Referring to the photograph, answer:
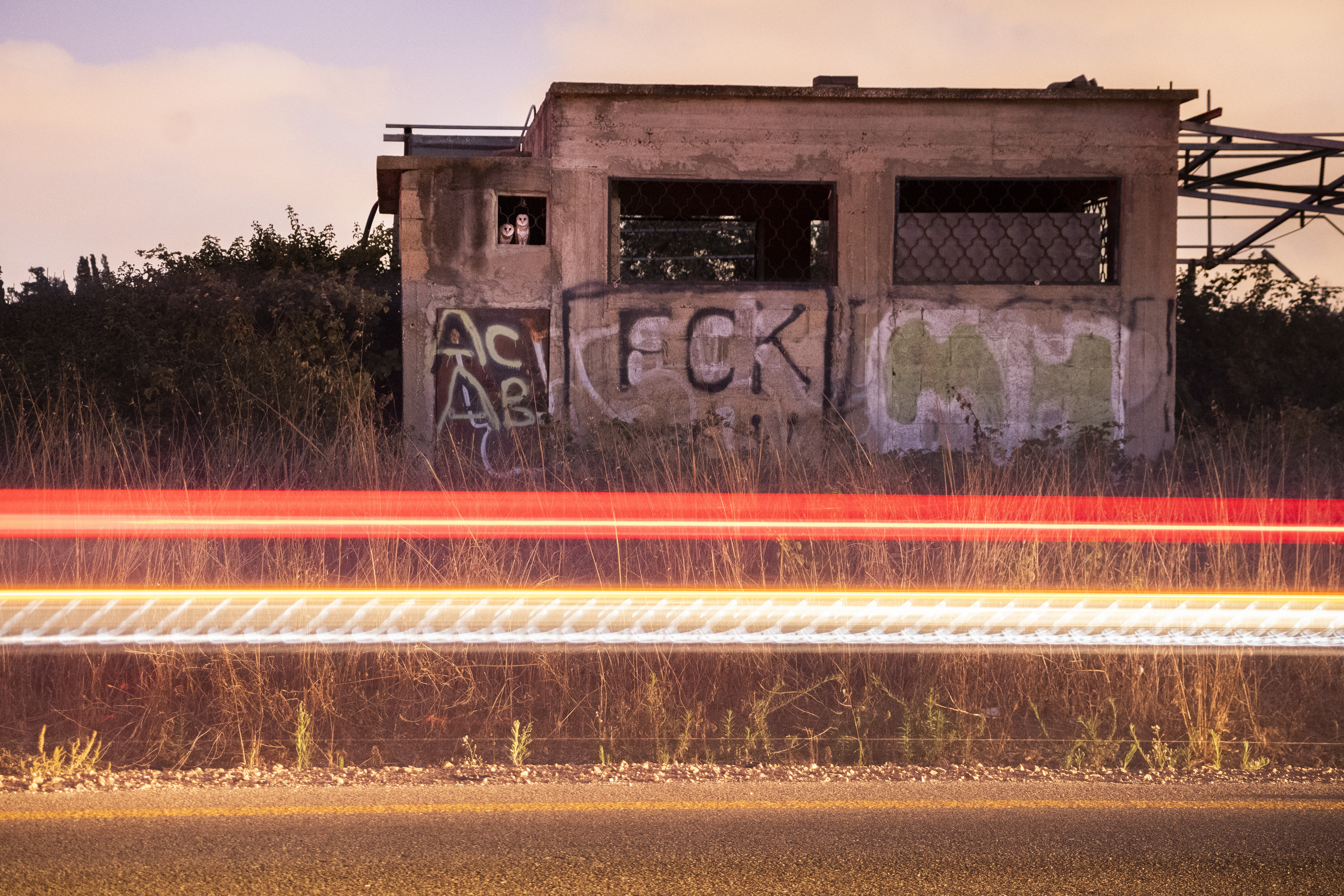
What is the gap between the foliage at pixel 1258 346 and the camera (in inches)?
699

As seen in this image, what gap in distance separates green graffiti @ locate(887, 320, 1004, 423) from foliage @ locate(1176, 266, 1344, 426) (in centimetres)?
581

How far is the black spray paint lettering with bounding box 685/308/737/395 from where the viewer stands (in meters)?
13.1

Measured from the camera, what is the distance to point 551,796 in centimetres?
412

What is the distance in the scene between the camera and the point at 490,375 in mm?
12898

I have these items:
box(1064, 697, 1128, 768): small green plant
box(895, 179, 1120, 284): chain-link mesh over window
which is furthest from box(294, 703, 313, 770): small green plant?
box(895, 179, 1120, 284): chain-link mesh over window

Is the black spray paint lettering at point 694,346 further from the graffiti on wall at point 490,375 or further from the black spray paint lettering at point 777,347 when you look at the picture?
the graffiti on wall at point 490,375

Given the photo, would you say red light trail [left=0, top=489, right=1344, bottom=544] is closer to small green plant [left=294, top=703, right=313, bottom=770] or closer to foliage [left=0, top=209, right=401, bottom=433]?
small green plant [left=294, top=703, right=313, bottom=770]

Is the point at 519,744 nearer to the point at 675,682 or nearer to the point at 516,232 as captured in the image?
the point at 675,682

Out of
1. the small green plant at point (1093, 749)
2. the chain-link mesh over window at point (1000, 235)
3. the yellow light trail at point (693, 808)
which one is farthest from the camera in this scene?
the chain-link mesh over window at point (1000, 235)

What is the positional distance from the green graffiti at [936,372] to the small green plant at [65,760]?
9955mm

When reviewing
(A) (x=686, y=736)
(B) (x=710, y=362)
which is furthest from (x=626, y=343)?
(A) (x=686, y=736)

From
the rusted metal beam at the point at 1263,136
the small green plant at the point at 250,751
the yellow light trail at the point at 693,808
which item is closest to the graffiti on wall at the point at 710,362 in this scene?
the rusted metal beam at the point at 1263,136

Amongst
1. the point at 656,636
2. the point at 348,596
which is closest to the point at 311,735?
the point at 348,596

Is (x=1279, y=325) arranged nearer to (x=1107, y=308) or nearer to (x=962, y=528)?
(x=1107, y=308)
